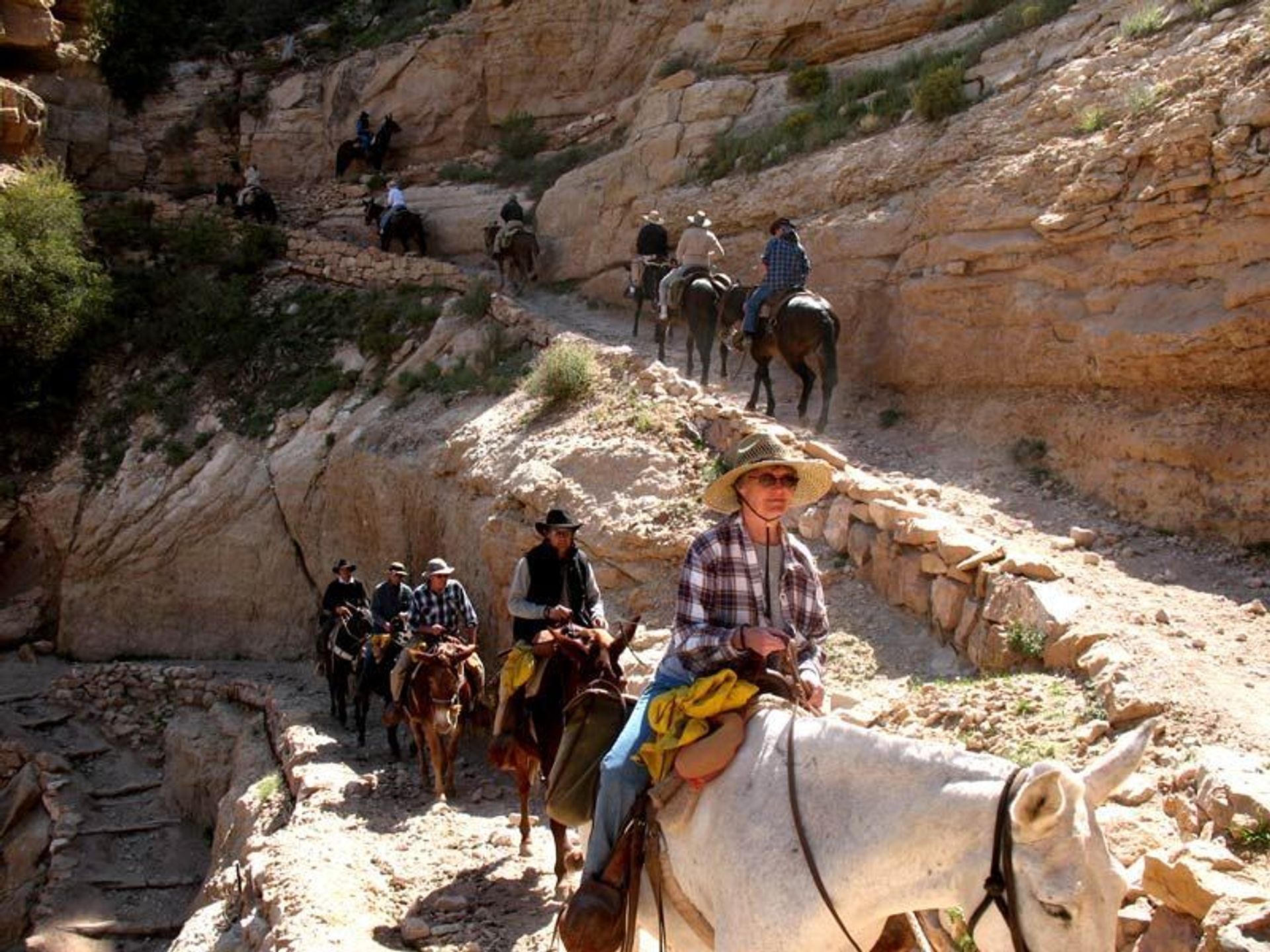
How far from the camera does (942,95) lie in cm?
1578

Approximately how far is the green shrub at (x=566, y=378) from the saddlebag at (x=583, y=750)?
8847 mm

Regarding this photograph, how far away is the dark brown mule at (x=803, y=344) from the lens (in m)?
13.1

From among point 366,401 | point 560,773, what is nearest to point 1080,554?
point 560,773

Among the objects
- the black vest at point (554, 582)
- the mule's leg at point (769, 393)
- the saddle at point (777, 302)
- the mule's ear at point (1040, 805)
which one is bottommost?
the black vest at point (554, 582)

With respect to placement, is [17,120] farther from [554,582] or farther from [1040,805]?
[1040,805]

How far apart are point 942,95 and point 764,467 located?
13008 millimetres

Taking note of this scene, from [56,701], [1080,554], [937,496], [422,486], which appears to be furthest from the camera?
[56,701]

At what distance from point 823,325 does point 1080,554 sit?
485 centimetres

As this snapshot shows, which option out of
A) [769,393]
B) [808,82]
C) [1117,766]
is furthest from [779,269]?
[1117,766]

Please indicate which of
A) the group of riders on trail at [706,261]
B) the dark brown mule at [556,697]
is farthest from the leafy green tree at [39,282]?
the dark brown mule at [556,697]

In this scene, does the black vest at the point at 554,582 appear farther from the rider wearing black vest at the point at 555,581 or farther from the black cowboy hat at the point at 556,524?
the black cowboy hat at the point at 556,524

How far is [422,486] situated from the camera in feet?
52.5

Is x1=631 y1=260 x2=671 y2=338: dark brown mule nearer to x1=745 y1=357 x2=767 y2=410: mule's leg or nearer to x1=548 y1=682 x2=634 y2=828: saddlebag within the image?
x1=745 y1=357 x2=767 y2=410: mule's leg

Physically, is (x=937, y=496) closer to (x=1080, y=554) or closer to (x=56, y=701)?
(x=1080, y=554)
